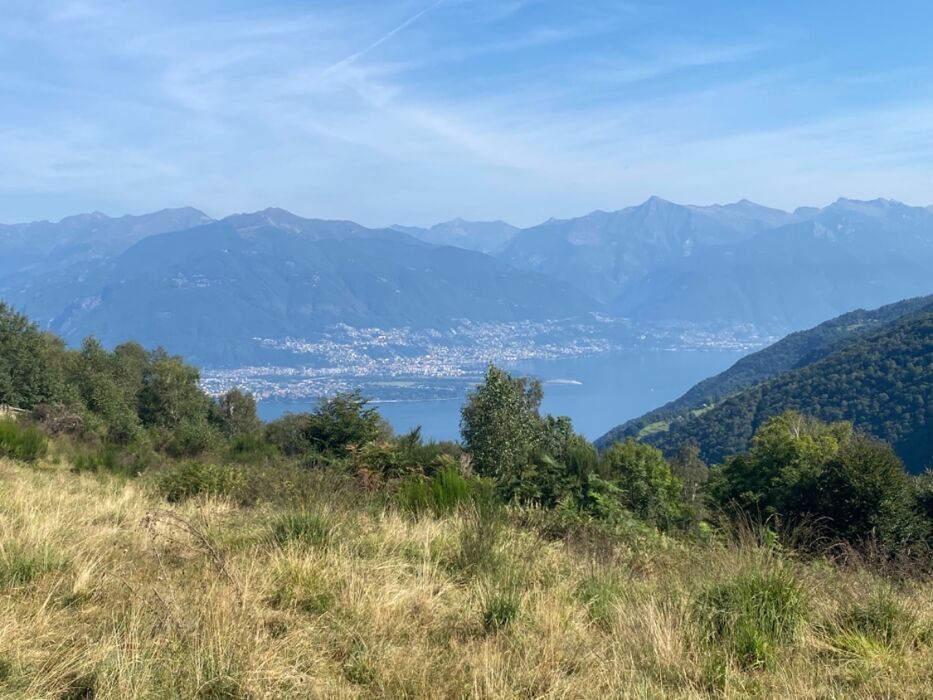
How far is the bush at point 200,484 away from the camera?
21.2ft

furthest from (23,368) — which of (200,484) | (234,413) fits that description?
(200,484)

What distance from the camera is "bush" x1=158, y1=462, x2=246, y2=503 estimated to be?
6.46 m

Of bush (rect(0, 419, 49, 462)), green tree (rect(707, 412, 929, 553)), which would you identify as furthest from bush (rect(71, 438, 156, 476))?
green tree (rect(707, 412, 929, 553))

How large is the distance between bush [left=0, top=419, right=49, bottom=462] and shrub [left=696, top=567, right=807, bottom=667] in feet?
34.0

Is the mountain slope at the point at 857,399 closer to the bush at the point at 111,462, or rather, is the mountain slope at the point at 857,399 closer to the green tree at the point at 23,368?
the green tree at the point at 23,368

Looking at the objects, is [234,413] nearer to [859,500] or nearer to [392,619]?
[859,500]

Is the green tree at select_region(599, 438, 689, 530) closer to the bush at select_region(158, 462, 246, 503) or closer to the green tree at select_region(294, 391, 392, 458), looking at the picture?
the bush at select_region(158, 462, 246, 503)

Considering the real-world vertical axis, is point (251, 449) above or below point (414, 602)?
below

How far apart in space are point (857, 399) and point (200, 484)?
93466mm

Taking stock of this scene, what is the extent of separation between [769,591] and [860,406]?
9241cm

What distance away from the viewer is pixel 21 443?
10.3 metres

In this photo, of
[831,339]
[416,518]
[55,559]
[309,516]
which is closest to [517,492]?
[416,518]

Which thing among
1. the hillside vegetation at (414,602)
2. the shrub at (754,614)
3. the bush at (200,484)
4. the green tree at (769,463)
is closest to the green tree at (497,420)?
the green tree at (769,463)

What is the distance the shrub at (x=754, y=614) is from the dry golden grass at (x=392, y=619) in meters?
0.05
